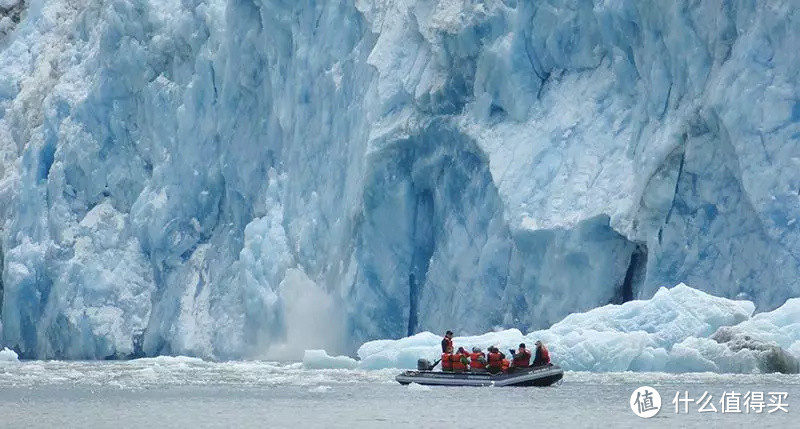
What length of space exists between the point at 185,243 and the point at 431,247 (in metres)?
7.77

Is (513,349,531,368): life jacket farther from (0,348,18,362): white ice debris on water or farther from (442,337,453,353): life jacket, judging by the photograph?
(0,348,18,362): white ice debris on water

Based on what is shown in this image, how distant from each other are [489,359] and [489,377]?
0.36 metres

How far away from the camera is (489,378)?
20188 millimetres

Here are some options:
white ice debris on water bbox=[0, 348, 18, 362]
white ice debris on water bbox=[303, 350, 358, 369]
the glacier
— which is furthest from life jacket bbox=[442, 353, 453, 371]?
white ice debris on water bbox=[0, 348, 18, 362]

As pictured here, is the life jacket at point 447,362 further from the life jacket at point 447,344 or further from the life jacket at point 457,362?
the life jacket at point 447,344

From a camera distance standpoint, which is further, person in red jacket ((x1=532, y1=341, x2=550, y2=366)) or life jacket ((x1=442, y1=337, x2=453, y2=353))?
life jacket ((x1=442, y1=337, x2=453, y2=353))

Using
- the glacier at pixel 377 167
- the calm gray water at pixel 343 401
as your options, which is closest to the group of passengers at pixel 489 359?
the calm gray water at pixel 343 401

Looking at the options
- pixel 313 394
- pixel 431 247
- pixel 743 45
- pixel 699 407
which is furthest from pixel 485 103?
pixel 699 407

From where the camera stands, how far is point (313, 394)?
18781mm

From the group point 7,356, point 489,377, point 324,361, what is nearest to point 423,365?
point 489,377

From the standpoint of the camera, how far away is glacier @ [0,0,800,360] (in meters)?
22.9

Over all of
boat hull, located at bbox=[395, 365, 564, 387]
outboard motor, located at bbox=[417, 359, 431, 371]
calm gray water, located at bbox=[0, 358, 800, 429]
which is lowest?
calm gray water, located at bbox=[0, 358, 800, 429]

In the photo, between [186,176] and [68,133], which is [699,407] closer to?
[186,176]

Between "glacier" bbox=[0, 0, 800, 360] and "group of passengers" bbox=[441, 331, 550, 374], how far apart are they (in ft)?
6.36
